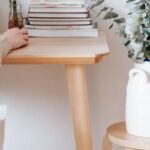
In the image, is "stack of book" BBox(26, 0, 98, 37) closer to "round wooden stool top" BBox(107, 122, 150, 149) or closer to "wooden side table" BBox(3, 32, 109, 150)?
"wooden side table" BBox(3, 32, 109, 150)

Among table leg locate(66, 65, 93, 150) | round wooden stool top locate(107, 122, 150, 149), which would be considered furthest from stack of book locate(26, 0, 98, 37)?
round wooden stool top locate(107, 122, 150, 149)

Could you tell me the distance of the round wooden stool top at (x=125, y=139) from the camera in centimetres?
117

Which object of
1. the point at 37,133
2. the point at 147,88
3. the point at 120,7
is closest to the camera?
the point at 147,88

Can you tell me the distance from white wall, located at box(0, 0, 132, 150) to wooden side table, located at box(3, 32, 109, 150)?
1.21 feet

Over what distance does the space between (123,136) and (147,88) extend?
167mm

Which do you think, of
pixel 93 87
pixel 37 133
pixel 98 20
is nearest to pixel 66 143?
pixel 37 133

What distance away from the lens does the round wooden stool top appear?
1.17 metres

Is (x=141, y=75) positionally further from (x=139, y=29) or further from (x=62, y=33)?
(x=62, y=33)

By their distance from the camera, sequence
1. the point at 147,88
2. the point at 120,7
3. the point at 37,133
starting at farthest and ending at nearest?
the point at 37,133 < the point at 120,7 < the point at 147,88

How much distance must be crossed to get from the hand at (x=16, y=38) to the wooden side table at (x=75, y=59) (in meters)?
0.02

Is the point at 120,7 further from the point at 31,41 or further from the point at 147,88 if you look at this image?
the point at 147,88

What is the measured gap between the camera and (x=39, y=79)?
1.76 metres

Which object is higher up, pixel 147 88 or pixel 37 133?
pixel 147 88

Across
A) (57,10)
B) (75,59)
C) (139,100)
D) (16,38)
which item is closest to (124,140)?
(139,100)
